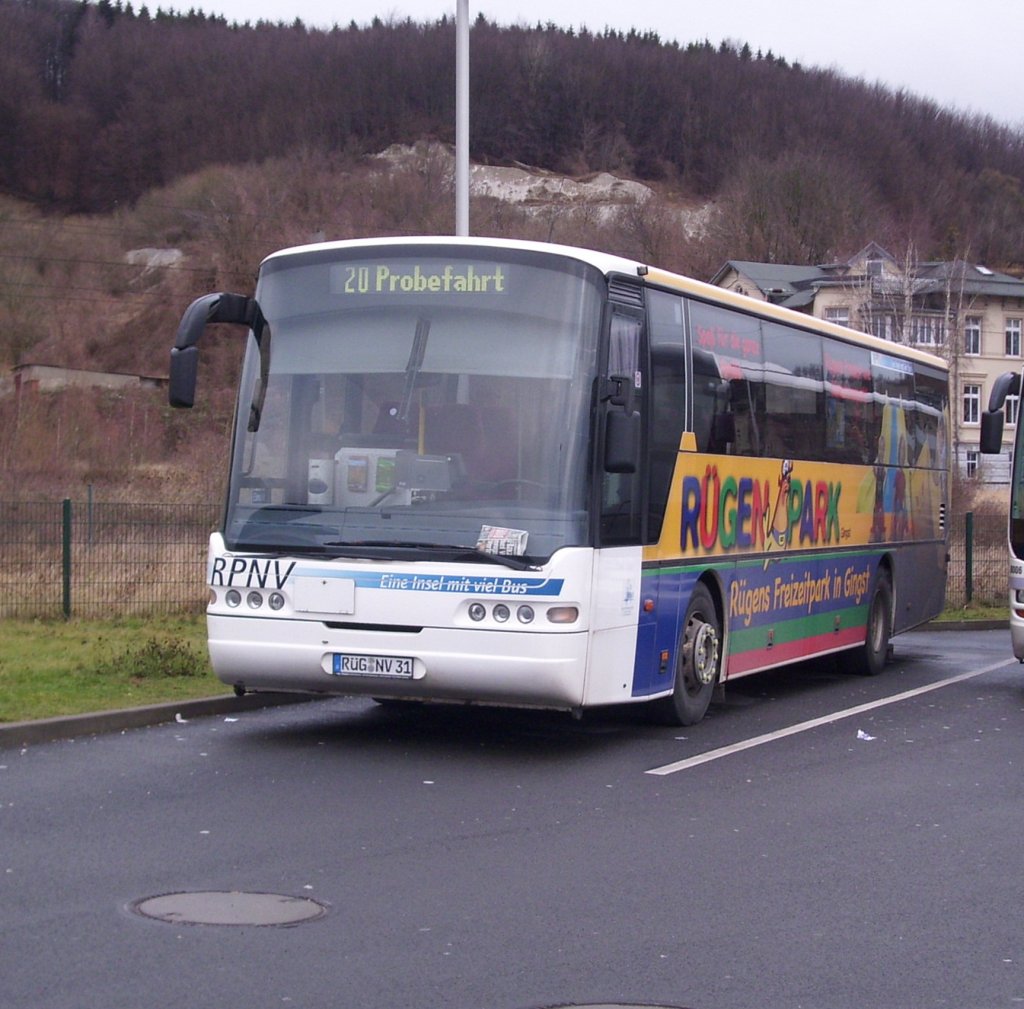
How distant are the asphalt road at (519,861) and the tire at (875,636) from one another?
4.58 m

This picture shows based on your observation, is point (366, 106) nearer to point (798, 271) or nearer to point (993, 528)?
point (798, 271)

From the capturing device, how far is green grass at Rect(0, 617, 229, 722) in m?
12.2

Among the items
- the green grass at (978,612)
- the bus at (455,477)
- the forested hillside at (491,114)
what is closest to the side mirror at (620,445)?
the bus at (455,477)

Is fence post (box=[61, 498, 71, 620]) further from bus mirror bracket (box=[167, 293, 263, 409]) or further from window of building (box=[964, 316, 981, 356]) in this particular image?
window of building (box=[964, 316, 981, 356])

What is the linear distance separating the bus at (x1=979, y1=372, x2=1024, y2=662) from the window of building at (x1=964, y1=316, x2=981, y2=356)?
7564 cm

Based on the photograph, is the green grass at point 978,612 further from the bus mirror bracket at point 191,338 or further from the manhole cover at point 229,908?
the manhole cover at point 229,908

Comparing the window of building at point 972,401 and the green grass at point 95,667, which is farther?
the window of building at point 972,401

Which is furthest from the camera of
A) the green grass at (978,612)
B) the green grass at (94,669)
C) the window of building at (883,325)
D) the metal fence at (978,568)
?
the window of building at (883,325)

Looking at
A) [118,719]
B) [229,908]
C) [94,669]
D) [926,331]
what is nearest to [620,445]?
[118,719]

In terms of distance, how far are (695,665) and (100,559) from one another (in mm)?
9048

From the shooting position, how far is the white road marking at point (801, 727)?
10805mm

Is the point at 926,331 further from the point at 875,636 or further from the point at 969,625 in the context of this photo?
the point at 875,636

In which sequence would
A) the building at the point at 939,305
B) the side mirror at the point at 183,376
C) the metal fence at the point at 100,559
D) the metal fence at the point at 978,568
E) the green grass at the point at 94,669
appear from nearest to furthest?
the side mirror at the point at 183,376
the green grass at the point at 94,669
the metal fence at the point at 100,559
the metal fence at the point at 978,568
the building at the point at 939,305

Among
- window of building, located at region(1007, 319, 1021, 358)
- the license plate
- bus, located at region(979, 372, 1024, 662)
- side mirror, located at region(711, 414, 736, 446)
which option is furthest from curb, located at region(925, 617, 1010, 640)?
window of building, located at region(1007, 319, 1021, 358)
